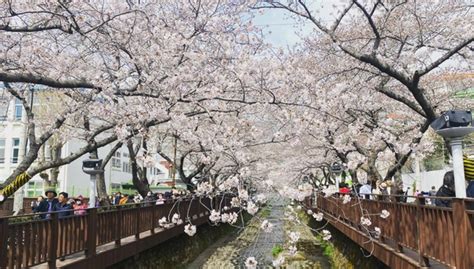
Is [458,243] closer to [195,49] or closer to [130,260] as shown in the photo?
[195,49]

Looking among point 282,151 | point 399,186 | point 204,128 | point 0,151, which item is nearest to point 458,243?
point 204,128

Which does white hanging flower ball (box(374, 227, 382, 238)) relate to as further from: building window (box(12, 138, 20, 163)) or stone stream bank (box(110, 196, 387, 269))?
building window (box(12, 138, 20, 163))

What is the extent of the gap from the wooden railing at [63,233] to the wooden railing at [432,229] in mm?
5406

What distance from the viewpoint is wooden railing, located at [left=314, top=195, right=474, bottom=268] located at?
15.8ft

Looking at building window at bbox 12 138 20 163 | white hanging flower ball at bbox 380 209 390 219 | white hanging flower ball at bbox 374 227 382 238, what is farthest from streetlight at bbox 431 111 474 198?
building window at bbox 12 138 20 163

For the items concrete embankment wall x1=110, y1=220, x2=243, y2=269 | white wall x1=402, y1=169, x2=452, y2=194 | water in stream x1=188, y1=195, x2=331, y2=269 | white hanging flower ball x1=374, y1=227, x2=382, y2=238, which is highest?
white wall x1=402, y1=169, x2=452, y2=194

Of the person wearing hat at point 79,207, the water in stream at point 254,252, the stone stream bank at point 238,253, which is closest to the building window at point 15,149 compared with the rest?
the stone stream bank at point 238,253

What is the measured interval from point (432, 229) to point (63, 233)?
5.67 m

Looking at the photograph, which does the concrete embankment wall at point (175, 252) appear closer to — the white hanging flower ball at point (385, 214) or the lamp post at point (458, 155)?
the white hanging flower ball at point (385, 214)

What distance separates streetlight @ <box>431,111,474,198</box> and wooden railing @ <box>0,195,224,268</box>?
18.6 ft

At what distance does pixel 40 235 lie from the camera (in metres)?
6.79

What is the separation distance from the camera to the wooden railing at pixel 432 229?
15.8 ft

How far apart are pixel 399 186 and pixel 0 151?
109 ft

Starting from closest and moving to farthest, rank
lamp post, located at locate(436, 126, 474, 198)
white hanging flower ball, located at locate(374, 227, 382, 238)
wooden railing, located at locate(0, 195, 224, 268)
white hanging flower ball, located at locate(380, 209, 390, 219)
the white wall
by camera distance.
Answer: lamp post, located at locate(436, 126, 474, 198) < wooden railing, located at locate(0, 195, 224, 268) < white hanging flower ball, located at locate(380, 209, 390, 219) < white hanging flower ball, located at locate(374, 227, 382, 238) < the white wall
